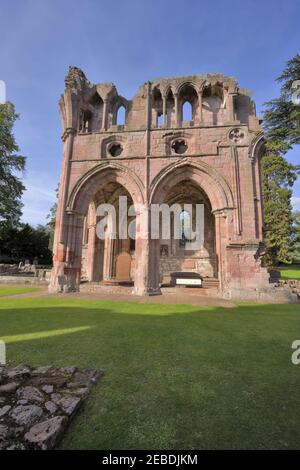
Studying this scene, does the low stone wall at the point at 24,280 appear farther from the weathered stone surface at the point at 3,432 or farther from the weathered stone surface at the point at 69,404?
the weathered stone surface at the point at 3,432

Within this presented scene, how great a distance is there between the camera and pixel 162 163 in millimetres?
12953

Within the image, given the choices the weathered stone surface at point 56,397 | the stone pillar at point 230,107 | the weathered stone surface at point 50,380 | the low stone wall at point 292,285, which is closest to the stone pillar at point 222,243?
the low stone wall at point 292,285

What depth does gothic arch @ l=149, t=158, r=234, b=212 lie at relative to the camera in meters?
12.1

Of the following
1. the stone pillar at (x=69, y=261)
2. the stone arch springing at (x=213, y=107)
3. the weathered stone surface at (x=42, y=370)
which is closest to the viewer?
the weathered stone surface at (x=42, y=370)

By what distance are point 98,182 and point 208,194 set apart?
6.65m

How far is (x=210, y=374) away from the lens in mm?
3096

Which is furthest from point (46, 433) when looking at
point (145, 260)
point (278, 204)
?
point (278, 204)

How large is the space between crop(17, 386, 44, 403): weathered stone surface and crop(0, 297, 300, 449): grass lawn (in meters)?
0.49

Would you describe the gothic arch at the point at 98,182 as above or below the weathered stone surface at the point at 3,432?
above

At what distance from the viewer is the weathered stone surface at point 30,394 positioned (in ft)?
7.55

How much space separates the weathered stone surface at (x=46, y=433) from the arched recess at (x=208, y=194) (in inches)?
394

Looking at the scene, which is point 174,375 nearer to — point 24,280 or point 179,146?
point 179,146

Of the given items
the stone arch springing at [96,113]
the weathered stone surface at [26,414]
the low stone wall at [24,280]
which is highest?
the stone arch springing at [96,113]

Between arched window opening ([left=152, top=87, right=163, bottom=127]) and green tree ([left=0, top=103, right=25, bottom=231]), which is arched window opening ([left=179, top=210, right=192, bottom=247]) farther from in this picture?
green tree ([left=0, top=103, right=25, bottom=231])
